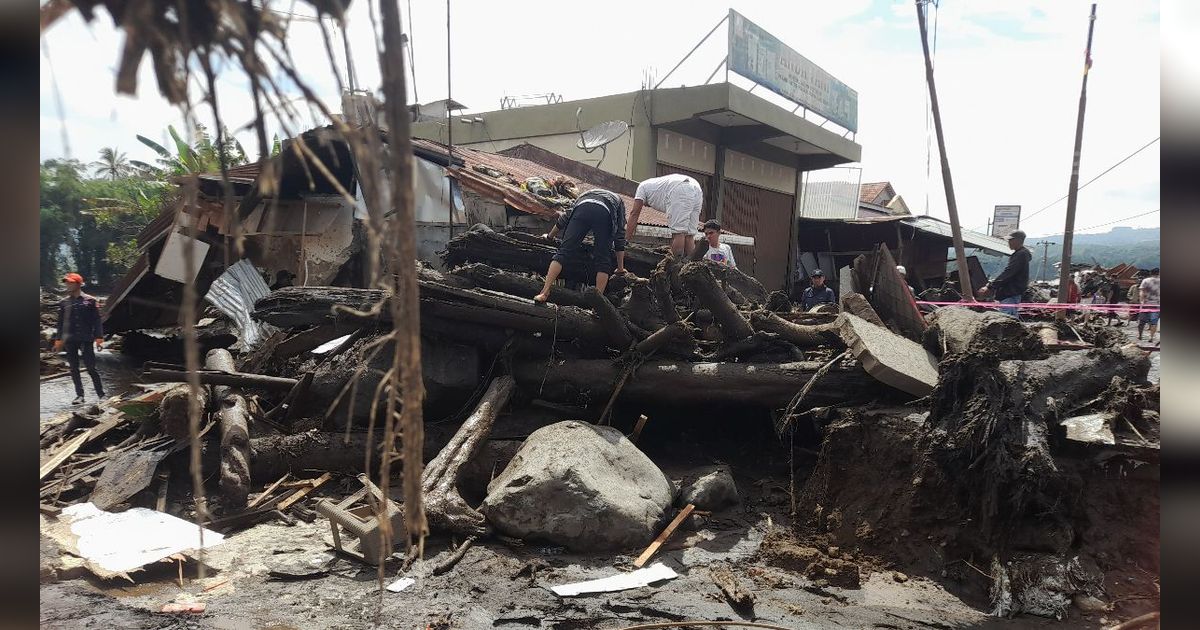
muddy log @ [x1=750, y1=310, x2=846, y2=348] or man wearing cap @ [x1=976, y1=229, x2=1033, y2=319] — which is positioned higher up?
man wearing cap @ [x1=976, y1=229, x2=1033, y2=319]

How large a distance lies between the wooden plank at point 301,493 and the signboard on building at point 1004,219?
22150 mm

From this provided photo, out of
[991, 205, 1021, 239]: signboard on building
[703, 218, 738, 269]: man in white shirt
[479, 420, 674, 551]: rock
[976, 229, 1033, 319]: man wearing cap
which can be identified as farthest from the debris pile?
[991, 205, 1021, 239]: signboard on building

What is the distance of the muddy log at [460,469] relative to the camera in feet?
15.1

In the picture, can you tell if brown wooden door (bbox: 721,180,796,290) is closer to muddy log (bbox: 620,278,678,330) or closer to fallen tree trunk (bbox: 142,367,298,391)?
muddy log (bbox: 620,278,678,330)

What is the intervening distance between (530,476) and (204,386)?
367 centimetres

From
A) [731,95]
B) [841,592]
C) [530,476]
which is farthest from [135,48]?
[731,95]

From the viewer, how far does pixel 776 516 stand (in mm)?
5574

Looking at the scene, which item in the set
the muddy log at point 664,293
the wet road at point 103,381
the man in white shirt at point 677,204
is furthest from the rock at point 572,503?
the wet road at point 103,381

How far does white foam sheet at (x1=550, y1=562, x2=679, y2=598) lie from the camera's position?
13.5ft

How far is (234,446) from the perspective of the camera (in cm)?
539

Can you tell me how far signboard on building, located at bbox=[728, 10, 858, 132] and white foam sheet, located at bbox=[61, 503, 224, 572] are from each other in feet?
40.7

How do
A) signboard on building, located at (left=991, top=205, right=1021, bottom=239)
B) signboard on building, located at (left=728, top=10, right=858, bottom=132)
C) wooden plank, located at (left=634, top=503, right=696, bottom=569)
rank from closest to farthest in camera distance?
wooden plank, located at (left=634, top=503, right=696, bottom=569), signboard on building, located at (left=728, top=10, right=858, bottom=132), signboard on building, located at (left=991, top=205, right=1021, bottom=239)

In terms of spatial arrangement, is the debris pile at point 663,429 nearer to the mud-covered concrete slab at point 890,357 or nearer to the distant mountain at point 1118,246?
the mud-covered concrete slab at point 890,357

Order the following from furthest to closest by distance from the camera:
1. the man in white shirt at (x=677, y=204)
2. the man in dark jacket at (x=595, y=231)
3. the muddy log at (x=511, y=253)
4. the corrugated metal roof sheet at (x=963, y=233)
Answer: the corrugated metal roof sheet at (x=963, y=233)
the man in white shirt at (x=677, y=204)
the muddy log at (x=511, y=253)
the man in dark jacket at (x=595, y=231)
